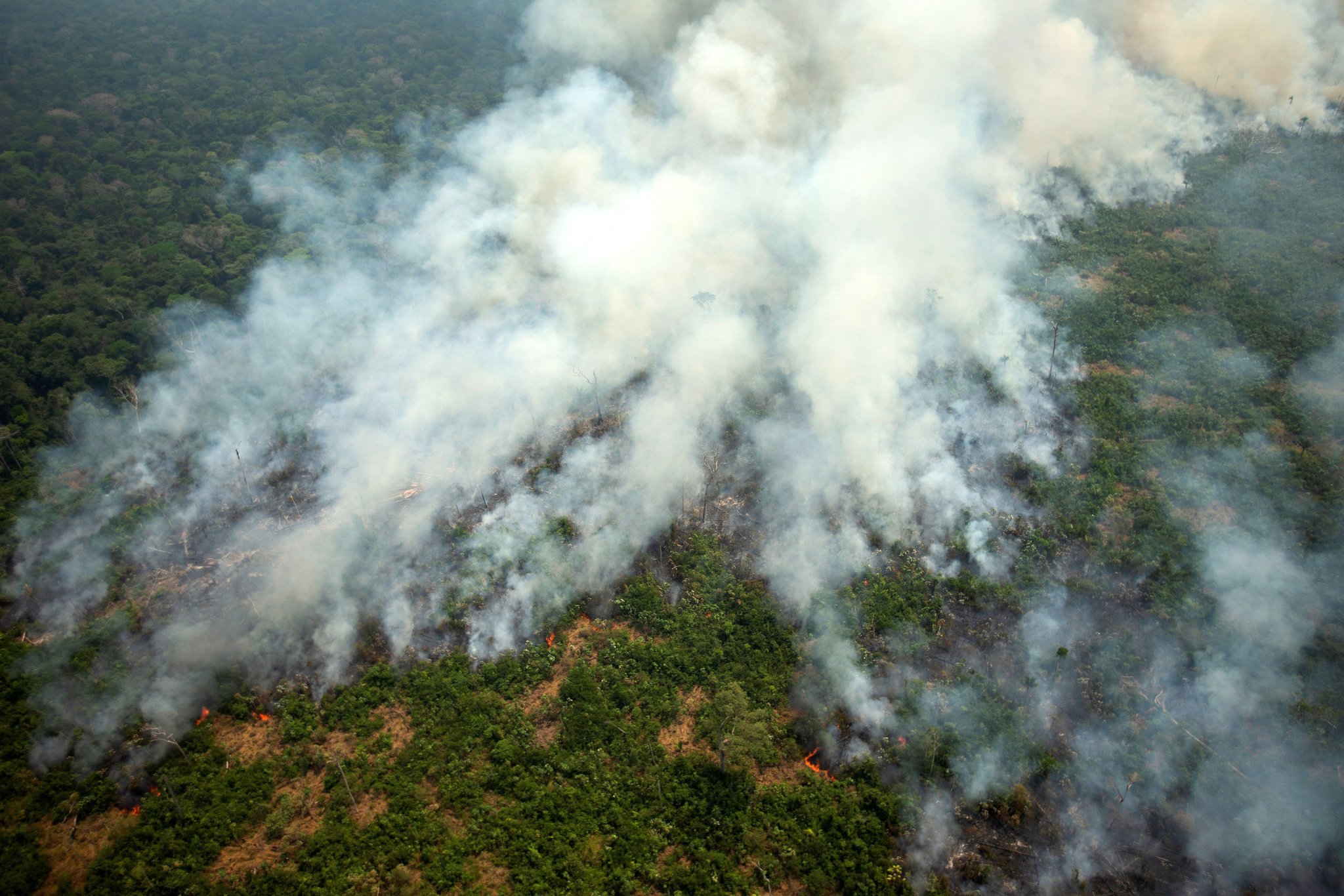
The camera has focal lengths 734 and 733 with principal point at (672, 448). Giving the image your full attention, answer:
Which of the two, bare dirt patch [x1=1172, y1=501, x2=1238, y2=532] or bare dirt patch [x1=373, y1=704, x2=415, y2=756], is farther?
bare dirt patch [x1=1172, y1=501, x2=1238, y2=532]

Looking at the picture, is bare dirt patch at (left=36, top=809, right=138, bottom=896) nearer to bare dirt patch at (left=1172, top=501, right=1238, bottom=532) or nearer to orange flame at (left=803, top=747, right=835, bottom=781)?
orange flame at (left=803, top=747, right=835, bottom=781)

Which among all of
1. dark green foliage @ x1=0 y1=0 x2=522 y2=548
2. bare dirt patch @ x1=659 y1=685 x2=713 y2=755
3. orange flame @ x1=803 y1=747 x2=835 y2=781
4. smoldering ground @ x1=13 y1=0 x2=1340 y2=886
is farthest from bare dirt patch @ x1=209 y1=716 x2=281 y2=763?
orange flame @ x1=803 y1=747 x2=835 y2=781

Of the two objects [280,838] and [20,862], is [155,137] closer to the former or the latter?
[20,862]

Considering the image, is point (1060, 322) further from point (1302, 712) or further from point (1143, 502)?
point (1302, 712)

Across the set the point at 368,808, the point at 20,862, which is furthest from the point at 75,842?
the point at 368,808

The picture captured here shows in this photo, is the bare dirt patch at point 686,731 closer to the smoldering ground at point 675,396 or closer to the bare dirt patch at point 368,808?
the smoldering ground at point 675,396

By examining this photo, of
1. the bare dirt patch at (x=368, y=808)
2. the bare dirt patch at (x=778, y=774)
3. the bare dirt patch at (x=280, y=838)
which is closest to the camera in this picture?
the bare dirt patch at (x=280, y=838)

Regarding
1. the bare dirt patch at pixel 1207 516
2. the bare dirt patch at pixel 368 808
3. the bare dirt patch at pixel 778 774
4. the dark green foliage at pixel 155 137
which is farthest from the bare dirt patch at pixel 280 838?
the bare dirt patch at pixel 1207 516
